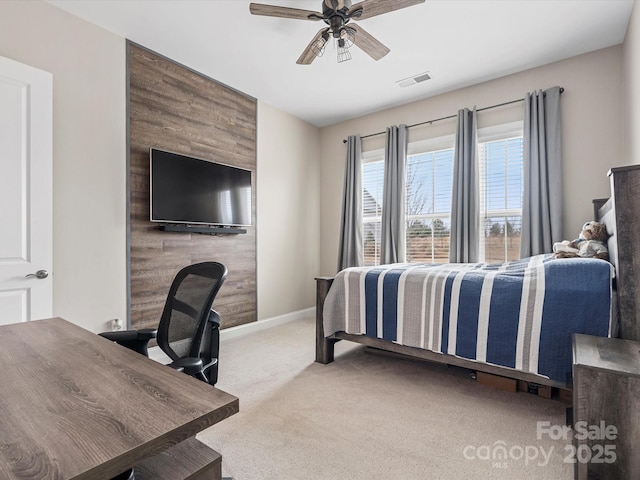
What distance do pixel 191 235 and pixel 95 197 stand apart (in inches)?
34.6

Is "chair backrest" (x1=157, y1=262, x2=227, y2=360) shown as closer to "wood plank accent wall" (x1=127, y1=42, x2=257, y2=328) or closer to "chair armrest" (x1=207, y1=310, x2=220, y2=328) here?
"chair armrest" (x1=207, y1=310, x2=220, y2=328)

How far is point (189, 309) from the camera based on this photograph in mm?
1498

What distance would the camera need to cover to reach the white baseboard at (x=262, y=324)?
350cm

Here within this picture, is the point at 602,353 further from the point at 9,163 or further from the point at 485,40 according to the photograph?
the point at 9,163

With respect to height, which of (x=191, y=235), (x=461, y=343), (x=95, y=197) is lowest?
(x=461, y=343)

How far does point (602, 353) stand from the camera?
1376mm

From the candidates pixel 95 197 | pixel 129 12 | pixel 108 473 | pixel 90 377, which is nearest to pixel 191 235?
pixel 95 197

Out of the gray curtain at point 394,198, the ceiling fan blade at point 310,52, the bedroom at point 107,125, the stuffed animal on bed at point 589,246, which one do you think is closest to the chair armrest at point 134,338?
the bedroom at point 107,125

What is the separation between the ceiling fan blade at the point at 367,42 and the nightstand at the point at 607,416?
2298 mm

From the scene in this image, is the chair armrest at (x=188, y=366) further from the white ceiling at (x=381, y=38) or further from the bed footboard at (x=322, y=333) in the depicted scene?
the white ceiling at (x=381, y=38)

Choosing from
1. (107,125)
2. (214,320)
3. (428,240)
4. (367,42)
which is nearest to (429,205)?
(428,240)

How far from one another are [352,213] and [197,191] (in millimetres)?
2084

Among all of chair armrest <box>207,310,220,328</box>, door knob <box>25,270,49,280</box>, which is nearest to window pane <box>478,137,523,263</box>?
chair armrest <box>207,310,220,328</box>

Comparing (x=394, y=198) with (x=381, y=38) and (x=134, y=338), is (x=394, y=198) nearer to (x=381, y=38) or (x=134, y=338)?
(x=381, y=38)
